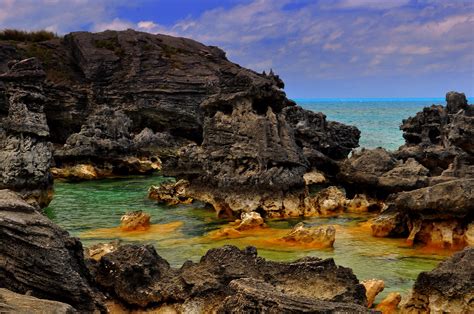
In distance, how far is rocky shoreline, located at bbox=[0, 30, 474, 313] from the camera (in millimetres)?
6957

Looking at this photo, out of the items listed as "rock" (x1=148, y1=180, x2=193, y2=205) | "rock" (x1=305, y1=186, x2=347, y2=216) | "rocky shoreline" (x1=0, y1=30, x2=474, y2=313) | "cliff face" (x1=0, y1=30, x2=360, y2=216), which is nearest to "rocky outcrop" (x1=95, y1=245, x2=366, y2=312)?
"rocky shoreline" (x1=0, y1=30, x2=474, y2=313)

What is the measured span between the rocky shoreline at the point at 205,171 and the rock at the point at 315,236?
42 mm

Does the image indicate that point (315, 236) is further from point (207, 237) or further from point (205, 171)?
point (205, 171)

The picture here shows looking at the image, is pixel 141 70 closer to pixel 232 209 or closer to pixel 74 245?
pixel 232 209

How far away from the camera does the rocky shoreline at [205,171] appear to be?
22.8ft

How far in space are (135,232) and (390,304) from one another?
9.75 m

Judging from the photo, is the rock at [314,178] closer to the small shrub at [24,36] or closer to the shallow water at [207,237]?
the shallow water at [207,237]

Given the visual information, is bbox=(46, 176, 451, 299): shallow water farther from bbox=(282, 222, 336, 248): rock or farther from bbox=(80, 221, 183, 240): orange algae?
bbox=(282, 222, 336, 248): rock

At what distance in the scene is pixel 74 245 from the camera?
24.6 ft

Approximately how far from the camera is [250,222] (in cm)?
1780

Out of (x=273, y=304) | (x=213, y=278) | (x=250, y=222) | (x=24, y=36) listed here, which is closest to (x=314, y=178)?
(x=250, y=222)

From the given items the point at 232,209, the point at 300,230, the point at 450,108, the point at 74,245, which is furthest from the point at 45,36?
the point at 74,245

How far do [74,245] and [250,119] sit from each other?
14.0 meters

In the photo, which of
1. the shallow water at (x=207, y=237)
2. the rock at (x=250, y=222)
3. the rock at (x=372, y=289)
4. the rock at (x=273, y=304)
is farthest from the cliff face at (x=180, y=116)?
the rock at (x=273, y=304)
